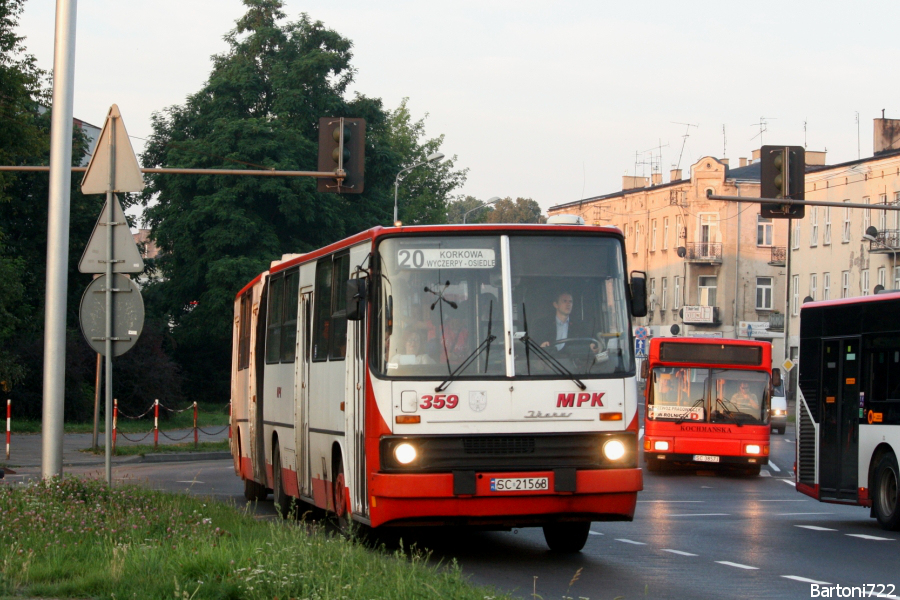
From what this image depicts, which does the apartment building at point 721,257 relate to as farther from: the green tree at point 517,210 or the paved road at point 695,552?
the paved road at point 695,552

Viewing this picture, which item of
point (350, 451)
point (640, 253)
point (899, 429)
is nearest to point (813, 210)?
point (640, 253)

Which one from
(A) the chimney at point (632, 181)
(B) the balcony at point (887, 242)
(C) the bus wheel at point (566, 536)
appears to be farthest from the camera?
(A) the chimney at point (632, 181)

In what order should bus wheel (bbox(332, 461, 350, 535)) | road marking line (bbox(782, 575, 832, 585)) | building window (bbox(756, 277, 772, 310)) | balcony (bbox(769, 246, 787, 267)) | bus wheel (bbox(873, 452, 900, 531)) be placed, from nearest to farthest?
1. road marking line (bbox(782, 575, 832, 585))
2. bus wheel (bbox(332, 461, 350, 535))
3. bus wheel (bbox(873, 452, 900, 531))
4. balcony (bbox(769, 246, 787, 267))
5. building window (bbox(756, 277, 772, 310))

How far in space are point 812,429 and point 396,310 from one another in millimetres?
8481

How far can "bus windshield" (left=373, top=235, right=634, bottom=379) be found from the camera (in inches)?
471

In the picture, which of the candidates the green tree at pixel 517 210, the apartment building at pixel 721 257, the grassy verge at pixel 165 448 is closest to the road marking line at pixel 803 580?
the grassy verge at pixel 165 448

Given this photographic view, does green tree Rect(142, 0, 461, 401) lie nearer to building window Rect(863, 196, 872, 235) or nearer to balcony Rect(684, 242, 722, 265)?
building window Rect(863, 196, 872, 235)

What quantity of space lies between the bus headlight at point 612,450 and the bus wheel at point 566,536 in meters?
1.13

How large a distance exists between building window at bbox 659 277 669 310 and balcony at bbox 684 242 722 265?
4438mm

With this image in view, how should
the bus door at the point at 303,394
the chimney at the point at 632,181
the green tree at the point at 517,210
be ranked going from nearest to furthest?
the bus door at the point at 303,394 < the chimney at the point at 632,181 < the green tree at the point at 517,210

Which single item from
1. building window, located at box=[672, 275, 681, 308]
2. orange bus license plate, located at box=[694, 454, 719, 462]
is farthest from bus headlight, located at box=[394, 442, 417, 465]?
building window, located at box=[672, 275, 681, 308]

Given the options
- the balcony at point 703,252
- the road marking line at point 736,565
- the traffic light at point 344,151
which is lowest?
the road marking line at point 736,565

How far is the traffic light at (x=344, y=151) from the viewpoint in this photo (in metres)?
19.9

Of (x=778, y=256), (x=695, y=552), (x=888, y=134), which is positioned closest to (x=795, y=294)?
(x=778, y=256)
